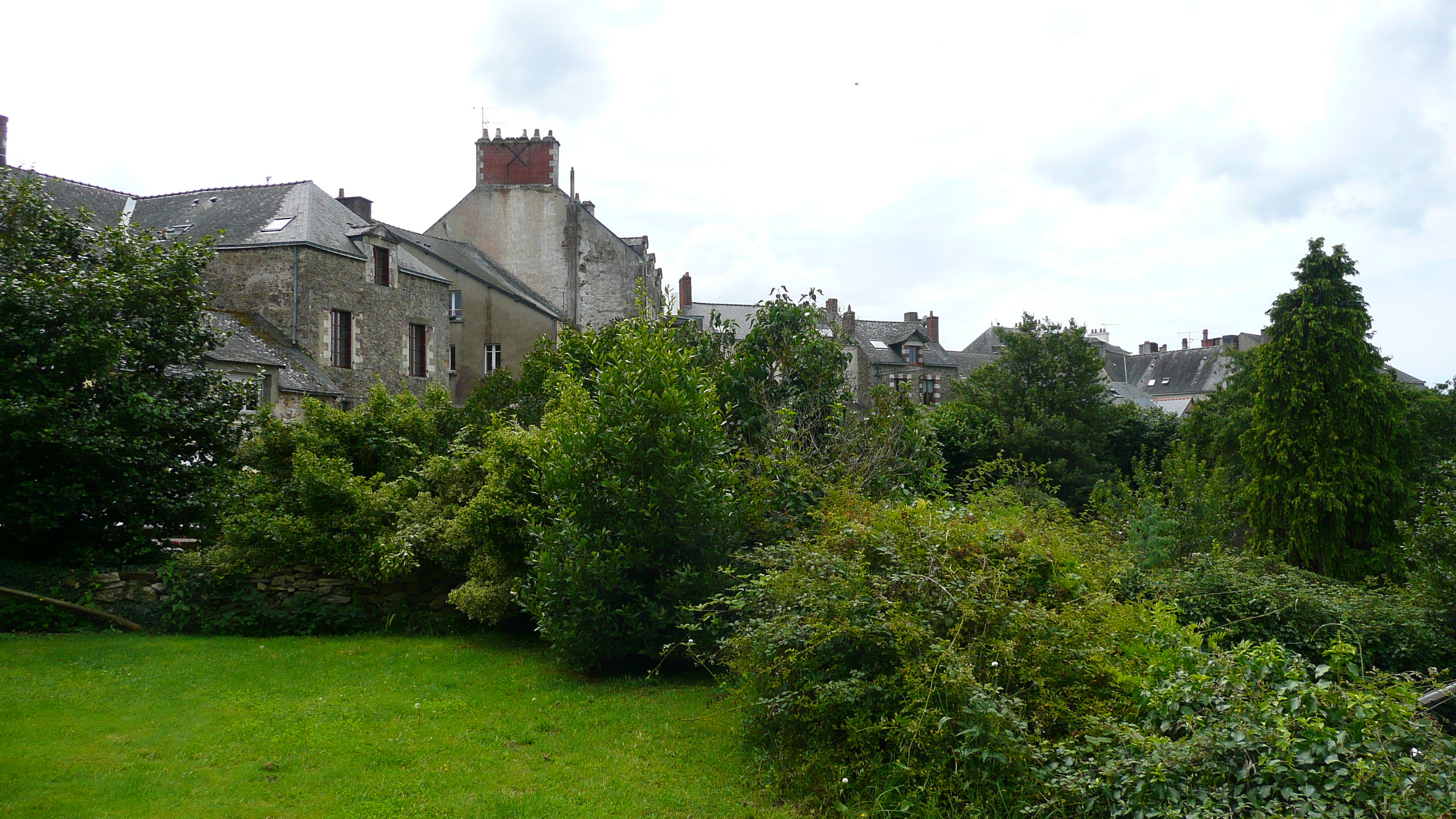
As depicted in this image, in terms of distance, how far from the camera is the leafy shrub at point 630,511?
8.22 metres

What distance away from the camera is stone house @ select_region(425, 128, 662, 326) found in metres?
34.1

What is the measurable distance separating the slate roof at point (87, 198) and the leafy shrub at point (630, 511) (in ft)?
63.4

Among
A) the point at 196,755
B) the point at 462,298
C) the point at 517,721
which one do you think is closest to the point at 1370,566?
the point at 517,721

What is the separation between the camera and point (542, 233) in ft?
112

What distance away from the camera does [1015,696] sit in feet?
16.6

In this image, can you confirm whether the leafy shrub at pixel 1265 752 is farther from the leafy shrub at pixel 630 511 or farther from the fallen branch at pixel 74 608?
the fallen branch at pixel 74 608

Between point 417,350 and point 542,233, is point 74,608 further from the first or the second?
point 542,233

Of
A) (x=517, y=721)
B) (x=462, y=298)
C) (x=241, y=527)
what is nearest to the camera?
(x=517, y=721)

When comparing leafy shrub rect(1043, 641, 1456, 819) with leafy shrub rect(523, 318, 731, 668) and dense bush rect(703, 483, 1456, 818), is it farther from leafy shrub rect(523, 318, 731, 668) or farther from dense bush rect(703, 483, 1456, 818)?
leafy shrub rect(523, 318, 731, 668)

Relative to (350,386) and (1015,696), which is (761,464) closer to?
(1015,696)

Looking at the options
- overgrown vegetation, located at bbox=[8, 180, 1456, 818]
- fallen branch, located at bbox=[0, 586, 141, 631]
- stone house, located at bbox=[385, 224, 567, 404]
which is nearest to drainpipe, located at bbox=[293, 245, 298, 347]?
stone house, located at bbox=[385, 224, 567, 404]

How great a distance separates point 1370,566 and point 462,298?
2730 cm

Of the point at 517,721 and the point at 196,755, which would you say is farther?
the point at 517,721

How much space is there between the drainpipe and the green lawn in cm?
1403
